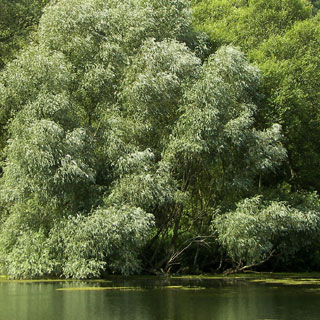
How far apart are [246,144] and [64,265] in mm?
10870

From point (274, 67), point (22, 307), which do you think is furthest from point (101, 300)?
point (274, 67)

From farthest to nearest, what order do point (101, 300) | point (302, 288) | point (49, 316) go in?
point (302, 288)
point (101, 300)
point (49, 316)

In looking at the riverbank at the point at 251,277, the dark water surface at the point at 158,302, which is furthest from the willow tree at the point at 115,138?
the dark water surface at the point at 158,302

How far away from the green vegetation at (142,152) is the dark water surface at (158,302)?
264cm

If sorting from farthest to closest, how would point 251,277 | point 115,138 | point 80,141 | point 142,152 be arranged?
point 251,277 < point 115,138 < point 142,152 < point 80,141

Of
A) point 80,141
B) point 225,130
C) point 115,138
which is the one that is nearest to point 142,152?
point 115,138

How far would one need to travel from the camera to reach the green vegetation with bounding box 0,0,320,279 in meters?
28.0

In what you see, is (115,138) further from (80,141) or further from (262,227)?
(262,227)

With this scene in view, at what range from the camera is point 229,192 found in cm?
3262

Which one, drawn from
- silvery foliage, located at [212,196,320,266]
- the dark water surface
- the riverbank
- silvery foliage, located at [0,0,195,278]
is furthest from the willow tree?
the dark water surface

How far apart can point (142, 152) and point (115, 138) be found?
1.45 m

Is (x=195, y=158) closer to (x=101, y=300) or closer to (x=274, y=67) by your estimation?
(x=274, y=67)

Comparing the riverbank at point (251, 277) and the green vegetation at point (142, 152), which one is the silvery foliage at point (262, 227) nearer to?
the green vegetation at point (142, 152)

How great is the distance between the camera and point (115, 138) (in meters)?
29.7
